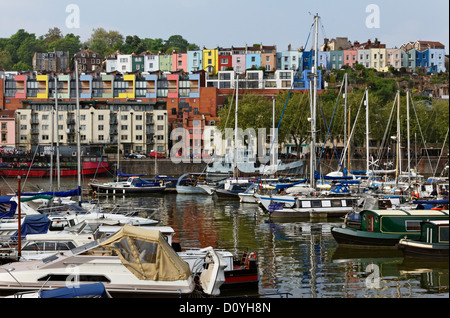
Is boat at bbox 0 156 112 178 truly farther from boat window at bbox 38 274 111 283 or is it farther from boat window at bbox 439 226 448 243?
boat window at bbox 38 274 111 283

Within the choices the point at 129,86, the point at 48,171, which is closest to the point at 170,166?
the point at 48,171

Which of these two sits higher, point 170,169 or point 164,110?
point 164,110

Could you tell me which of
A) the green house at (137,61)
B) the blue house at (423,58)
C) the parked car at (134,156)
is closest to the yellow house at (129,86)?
the parked car at (134,156)

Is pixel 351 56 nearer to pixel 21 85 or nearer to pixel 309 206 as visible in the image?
pixel 21 85

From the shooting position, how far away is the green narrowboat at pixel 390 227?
27.9 m

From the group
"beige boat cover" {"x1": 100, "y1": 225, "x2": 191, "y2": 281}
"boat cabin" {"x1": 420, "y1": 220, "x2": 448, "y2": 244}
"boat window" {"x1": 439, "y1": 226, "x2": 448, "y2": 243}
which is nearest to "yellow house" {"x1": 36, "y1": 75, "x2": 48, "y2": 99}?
"boat cabin" {"x1": 420, "y1": 220, "x2": 448, "y2": 244}

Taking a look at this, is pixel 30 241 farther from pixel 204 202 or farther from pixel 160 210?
pixel 204 202

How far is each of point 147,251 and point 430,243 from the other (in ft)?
41.5

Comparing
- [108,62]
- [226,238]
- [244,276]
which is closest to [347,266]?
[244,276]

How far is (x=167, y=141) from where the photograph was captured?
10194 cm

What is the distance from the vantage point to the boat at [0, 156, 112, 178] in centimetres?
8281

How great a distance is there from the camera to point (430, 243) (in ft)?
82.0

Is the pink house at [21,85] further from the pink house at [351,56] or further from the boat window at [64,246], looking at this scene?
the boat window at [64,246]

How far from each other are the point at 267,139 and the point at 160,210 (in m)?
50.3
